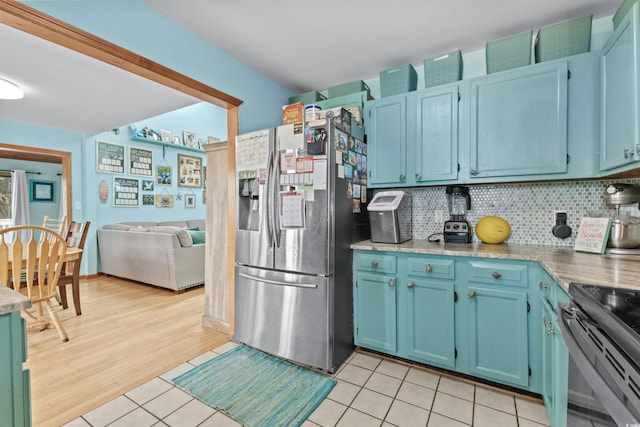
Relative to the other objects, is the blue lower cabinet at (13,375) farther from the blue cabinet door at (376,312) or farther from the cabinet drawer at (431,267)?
the cabinet drawer at (431,267)

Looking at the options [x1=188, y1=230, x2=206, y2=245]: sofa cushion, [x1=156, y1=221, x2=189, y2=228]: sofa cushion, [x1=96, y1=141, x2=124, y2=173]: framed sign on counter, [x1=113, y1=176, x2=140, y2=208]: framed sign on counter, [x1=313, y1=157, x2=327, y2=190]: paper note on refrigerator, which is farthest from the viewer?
[x1=156, y1=221, x2=189, y2=228]: sofa cushion

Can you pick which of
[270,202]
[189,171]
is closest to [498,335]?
[270,202]

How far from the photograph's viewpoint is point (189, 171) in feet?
20.7

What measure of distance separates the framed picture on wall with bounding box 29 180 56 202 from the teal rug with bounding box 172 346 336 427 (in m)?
6.77

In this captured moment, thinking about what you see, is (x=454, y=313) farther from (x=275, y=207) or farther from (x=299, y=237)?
(x=275, y=207)

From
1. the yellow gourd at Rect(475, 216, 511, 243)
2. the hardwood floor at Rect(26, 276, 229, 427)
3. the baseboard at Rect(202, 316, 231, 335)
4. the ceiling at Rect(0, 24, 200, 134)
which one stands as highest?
the ceiling at Rect(0, 24, 200, 134)

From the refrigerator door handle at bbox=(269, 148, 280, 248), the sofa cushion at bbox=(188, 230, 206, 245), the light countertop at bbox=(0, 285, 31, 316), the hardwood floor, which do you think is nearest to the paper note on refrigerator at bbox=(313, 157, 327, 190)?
the refrigerator door handle at bbox=(269, 148, 280, 248)

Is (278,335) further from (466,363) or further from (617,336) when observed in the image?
(617,336)

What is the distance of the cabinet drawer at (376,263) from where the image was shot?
2.14m

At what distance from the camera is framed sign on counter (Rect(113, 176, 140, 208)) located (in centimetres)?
524

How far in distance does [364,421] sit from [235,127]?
244cm

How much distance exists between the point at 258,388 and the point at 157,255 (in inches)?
115

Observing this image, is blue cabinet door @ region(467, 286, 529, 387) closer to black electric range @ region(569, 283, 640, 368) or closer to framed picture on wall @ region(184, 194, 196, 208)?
black electric range @ region(569, 283, 640, 368)

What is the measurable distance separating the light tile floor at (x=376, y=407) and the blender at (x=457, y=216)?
1031 millimetres
